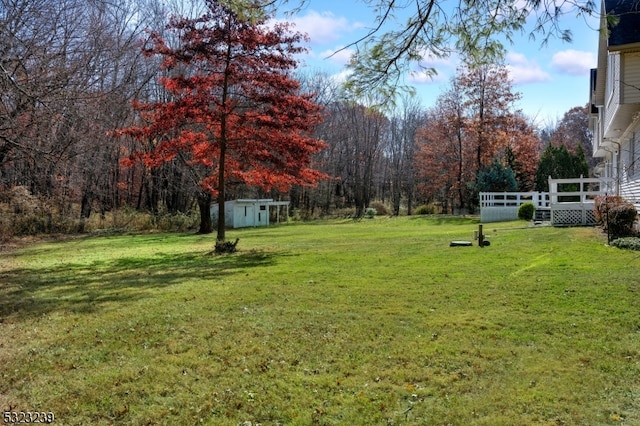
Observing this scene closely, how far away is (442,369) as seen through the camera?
4.49 m

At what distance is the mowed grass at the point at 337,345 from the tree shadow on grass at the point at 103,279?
80mm

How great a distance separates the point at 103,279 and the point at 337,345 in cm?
662

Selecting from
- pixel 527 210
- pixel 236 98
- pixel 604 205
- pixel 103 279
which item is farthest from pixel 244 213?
pixel 604 205

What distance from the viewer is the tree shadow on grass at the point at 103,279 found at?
751cm

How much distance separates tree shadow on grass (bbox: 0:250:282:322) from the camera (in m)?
7.51

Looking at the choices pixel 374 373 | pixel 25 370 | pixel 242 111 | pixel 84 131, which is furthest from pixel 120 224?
pixel 374 373

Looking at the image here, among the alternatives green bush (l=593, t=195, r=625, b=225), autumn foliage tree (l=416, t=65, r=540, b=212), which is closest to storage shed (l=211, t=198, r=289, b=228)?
autumn foliage tree (l=416, t=65, r=540, b=212)

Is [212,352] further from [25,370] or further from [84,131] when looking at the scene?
[84,131]

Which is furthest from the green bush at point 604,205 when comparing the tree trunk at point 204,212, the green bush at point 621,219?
the tree trunk at point 204,212

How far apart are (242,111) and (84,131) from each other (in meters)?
5.33

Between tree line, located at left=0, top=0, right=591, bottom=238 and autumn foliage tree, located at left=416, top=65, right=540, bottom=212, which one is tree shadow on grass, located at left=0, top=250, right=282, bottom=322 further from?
autumn foliage tree, located at left=416, top=65, right=540, bottom=212

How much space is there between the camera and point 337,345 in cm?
518

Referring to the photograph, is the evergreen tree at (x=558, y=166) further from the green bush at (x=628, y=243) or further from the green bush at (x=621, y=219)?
the green bush at (x=628, y=243)

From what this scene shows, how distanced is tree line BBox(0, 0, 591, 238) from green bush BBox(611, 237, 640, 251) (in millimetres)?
4938
